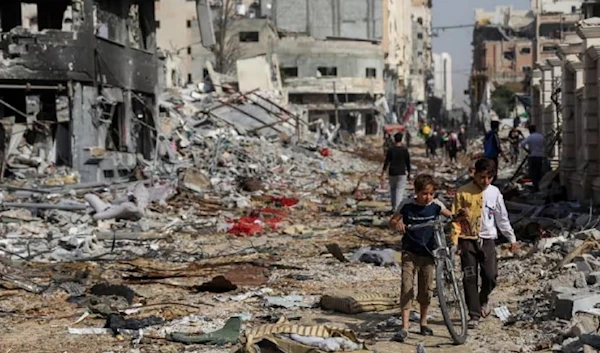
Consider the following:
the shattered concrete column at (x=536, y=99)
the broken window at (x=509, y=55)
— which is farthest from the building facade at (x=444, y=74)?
the shattered concrete column at (x=536, y=99)

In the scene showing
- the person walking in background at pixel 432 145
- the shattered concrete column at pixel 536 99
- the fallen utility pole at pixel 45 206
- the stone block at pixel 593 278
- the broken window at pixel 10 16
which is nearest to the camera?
the stone block at pixel 593 278

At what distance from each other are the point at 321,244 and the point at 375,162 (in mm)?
26576

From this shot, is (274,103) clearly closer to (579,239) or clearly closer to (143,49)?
(143,49)

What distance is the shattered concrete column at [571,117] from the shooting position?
18991mm

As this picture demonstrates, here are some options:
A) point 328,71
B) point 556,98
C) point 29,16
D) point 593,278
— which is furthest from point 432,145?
point 593,278

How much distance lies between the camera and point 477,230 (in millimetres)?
8586

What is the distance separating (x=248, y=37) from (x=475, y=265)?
5811 centimetres

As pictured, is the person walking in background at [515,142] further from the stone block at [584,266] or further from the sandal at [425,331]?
the sandal at [425,331]

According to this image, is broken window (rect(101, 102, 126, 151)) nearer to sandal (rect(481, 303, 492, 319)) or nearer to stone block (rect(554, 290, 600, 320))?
sandal (rect(481, 303, 492, 319))

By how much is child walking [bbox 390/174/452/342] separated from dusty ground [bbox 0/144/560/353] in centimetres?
30

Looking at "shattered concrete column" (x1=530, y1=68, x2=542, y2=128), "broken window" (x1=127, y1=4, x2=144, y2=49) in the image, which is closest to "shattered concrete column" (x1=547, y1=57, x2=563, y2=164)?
"shattered concrete column" (x1=530, y1=68, x2=542, y2=128)

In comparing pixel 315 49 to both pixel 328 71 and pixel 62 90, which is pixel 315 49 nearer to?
pixel 328 71

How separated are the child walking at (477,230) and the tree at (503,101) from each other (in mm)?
74338

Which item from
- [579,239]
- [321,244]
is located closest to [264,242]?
[321,244]
